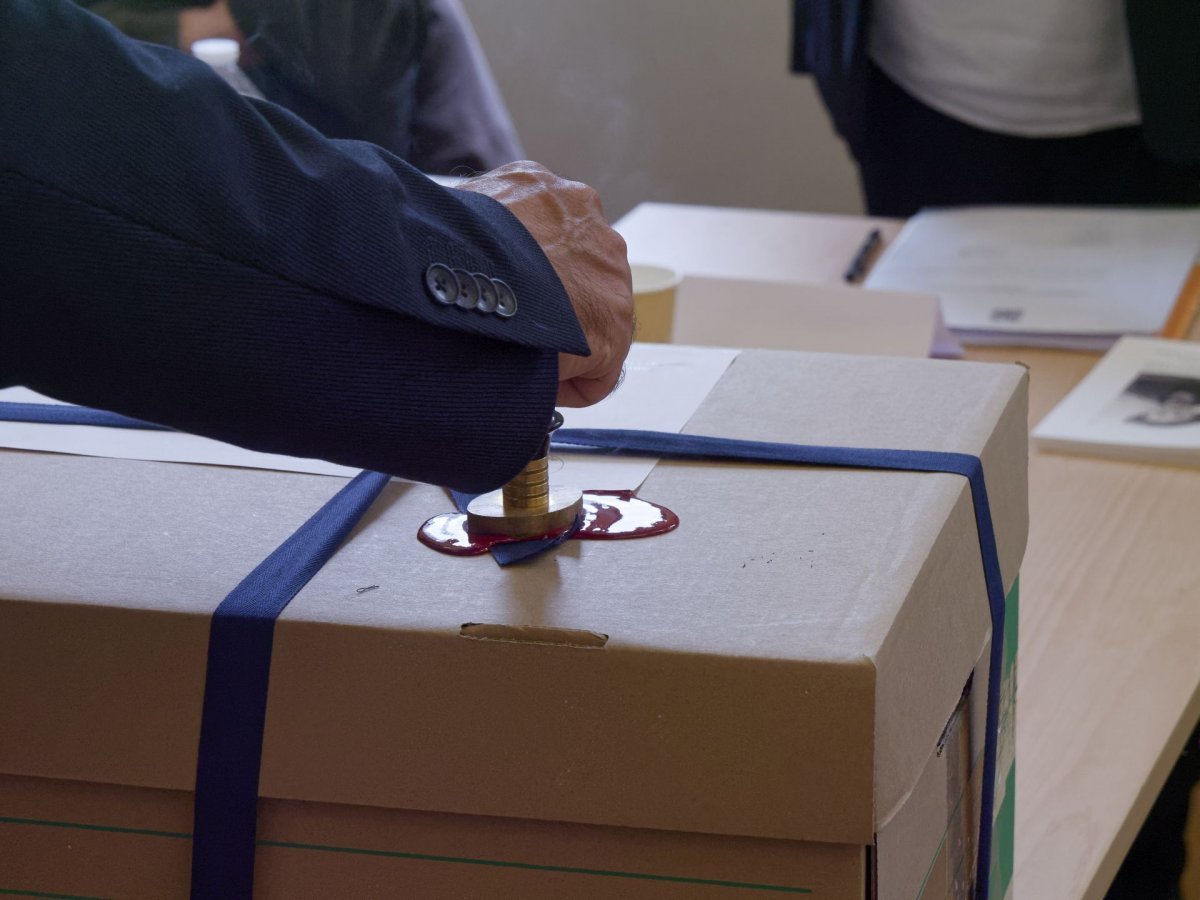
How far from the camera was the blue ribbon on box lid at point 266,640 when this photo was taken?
488 mm

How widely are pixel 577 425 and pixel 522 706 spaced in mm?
224

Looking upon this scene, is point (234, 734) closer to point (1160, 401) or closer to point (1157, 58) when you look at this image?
point (1160, 401)

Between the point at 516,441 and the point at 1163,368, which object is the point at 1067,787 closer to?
the point at 516,441

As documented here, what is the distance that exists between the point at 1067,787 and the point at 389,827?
→ 1.30ft

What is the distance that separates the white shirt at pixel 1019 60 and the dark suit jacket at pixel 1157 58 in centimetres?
8

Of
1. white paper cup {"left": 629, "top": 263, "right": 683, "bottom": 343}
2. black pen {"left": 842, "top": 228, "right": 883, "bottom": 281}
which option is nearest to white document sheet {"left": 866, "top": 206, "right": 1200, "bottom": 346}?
black pen {"left": 842, "top": 228, "right": 883, "bottom": 281}

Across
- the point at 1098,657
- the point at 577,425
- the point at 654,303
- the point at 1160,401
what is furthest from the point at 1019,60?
the point at 577,425

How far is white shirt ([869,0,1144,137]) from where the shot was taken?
1.73 m

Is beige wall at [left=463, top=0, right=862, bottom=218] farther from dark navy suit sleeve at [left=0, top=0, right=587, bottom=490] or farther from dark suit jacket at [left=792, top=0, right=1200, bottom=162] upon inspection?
dark navy suit sleeve at [left=0, top=0, right=587, bottom=490]

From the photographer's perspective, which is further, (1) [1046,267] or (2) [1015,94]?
(2) [1015,94]

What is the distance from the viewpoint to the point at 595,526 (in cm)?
56

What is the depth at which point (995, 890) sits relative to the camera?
650 mm

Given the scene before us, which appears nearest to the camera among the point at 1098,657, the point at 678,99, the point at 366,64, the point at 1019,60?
the point at 1098,657

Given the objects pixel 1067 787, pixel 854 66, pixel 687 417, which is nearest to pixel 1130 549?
pixel 1067 787
